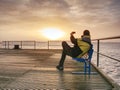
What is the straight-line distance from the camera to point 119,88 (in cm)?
593

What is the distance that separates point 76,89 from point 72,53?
7.60ft

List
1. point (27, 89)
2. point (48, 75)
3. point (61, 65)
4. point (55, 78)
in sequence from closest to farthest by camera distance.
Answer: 1. point (27, 89)
2. point (55, 78)
3. point (48, 75)
4. point (61, 65)

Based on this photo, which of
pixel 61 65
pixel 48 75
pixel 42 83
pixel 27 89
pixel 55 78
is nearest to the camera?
pixel 27 89

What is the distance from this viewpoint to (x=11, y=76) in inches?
297

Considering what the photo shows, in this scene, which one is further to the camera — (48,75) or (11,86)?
(48,75)

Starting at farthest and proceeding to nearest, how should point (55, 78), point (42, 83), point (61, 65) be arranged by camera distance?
point (61, 65) < point (55, 78) < point (42, 83)

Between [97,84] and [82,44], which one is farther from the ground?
[82,44]

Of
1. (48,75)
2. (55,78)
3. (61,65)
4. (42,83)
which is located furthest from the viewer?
(61,65)

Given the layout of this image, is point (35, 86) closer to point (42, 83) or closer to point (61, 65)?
point (42, 83)

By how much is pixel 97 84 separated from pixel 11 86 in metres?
1.95

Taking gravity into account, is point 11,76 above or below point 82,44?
below

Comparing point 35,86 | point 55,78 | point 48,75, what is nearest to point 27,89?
point 35,86

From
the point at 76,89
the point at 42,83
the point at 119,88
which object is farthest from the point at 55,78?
the point at 119,88

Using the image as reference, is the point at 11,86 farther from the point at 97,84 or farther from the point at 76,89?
the point at 97,84
